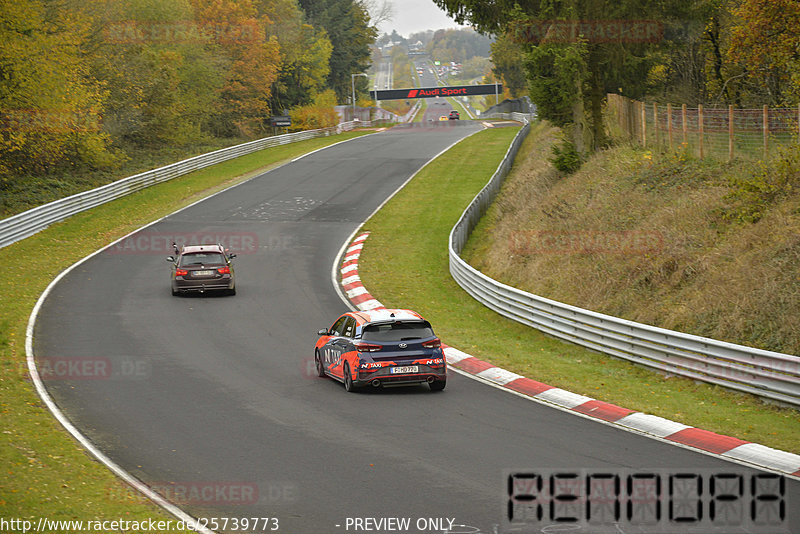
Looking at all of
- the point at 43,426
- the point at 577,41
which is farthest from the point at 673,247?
the point at 577,41

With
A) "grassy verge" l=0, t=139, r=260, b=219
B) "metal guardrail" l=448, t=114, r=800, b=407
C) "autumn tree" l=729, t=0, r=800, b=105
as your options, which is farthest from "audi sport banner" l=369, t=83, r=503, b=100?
"metal guardrail" l=448, t=114, r=800, b=407

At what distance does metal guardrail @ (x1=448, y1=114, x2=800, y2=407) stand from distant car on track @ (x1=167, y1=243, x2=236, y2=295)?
7.18m

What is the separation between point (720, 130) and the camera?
80.6 ft

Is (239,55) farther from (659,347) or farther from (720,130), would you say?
(659,347)

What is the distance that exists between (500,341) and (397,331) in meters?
5.16

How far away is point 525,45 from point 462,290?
12.4m

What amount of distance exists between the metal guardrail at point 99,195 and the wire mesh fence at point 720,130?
2372cm

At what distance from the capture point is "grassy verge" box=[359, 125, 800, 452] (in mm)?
13344

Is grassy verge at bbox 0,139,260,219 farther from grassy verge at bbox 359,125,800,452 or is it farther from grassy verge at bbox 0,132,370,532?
grassy verge at bbox 359,125,800,452

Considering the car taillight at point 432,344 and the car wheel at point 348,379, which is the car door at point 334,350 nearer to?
the car wheel at point 348,379

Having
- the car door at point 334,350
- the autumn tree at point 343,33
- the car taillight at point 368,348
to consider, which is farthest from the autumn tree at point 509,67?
the car taillight at point 368,348

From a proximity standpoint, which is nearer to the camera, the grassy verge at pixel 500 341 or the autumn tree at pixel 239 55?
the grassy verge at pixel 500 341

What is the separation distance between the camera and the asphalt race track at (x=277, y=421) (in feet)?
32.3

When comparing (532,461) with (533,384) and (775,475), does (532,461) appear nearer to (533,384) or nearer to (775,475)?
(775,475)
